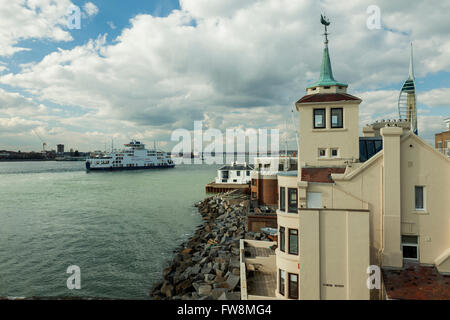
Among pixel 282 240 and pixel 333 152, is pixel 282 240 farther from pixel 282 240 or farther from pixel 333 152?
pixel 333 152

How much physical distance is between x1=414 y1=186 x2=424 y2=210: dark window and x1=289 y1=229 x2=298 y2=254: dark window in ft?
13.9

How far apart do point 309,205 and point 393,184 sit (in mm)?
2861

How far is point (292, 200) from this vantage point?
10.2 m

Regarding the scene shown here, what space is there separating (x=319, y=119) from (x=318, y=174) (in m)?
2.58

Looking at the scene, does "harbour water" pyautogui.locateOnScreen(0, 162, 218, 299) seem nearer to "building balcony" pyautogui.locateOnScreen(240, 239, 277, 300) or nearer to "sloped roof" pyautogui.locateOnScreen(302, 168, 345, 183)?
"building balcony" pyautogui.locateOnScreen(240, 239, 277, 300)

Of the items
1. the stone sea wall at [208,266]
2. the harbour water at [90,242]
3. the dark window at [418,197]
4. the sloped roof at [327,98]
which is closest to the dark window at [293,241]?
the dark window at [418,197]

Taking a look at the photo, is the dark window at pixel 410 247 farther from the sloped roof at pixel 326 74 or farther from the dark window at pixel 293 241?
the sloped roof at pixel 326 74

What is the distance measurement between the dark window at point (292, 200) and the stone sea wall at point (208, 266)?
19.1ft

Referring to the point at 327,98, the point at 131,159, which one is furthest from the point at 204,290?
the point at 131,159

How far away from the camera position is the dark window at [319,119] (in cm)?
1160

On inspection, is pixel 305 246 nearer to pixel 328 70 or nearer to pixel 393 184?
pixel 393 184

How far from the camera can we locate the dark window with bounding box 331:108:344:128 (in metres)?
11.5
